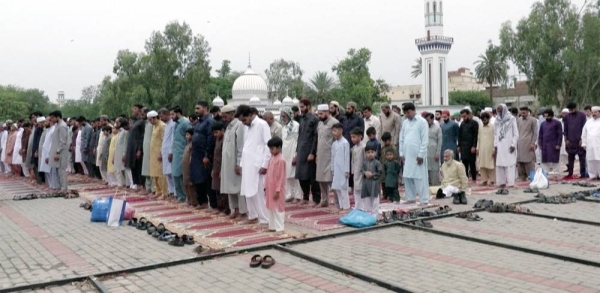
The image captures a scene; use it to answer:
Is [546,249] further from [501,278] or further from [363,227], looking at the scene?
[363,227]

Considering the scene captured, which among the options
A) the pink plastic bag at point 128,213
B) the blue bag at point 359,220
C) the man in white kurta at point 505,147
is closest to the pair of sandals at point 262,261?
the blue bag at point 359,220

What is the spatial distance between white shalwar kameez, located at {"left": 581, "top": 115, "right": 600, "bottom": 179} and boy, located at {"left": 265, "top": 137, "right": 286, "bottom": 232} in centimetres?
772

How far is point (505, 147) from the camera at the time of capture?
10.4 meters

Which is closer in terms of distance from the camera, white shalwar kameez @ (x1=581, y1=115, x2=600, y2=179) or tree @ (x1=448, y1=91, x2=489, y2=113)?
white shalwar kameez @ (x1=581, y1=115, x2=600, y2=179)

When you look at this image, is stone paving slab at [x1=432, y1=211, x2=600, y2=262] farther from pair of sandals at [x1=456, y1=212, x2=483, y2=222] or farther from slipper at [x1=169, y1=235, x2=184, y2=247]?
slipper at [x1=169, y1=235, x2=184, y2=247]

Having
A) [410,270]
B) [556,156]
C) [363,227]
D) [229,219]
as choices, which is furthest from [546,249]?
[556,156]

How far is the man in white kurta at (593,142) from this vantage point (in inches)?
440

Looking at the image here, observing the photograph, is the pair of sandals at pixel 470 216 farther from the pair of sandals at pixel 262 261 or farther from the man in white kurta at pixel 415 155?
the pair of sandals at pixel 262 261

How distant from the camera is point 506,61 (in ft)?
115

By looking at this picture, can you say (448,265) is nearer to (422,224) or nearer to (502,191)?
(422,224)

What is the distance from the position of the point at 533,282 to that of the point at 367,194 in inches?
126

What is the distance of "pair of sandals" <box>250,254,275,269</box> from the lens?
5004 millimetres

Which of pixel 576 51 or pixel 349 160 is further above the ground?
pixel 576 51

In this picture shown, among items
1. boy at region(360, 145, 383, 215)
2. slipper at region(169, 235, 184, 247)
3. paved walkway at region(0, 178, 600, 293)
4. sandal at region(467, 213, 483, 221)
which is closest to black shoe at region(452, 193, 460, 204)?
paved walkway at region(0, 178, 600, 293)
